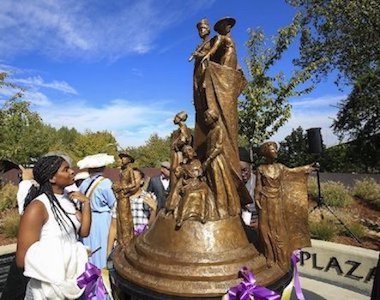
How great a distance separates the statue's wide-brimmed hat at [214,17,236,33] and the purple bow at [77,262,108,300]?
266cm

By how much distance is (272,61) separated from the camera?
1667cm

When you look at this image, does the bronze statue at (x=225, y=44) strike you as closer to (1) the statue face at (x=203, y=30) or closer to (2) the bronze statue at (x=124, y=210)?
(1) the statue face at (x=203, y=30)

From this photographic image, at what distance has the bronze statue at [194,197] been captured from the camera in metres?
3.54

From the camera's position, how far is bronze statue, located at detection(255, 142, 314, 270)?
Answer: 130 inches

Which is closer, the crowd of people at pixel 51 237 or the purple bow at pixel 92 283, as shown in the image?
the crowd of people at pixel 51 237

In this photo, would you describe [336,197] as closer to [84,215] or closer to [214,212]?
[214,212]

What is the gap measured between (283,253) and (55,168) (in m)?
2.08

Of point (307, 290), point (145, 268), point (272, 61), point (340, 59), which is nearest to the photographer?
point (145, 268)

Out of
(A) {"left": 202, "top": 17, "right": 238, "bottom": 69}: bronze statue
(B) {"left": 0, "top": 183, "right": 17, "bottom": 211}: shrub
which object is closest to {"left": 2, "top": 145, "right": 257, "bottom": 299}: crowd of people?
(A) {"left": 202, "top": 17, "right": 238, "bottom": 69}: bronze statue

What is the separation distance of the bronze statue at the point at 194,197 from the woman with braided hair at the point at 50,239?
3.18 feet

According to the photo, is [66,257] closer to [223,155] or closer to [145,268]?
[145,268]

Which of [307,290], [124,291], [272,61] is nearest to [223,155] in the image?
[124,291]

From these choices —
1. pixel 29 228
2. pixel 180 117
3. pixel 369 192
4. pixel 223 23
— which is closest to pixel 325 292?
pixel 180 117

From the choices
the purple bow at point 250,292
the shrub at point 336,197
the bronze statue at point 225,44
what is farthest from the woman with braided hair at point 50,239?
the shrub at point 336,197
